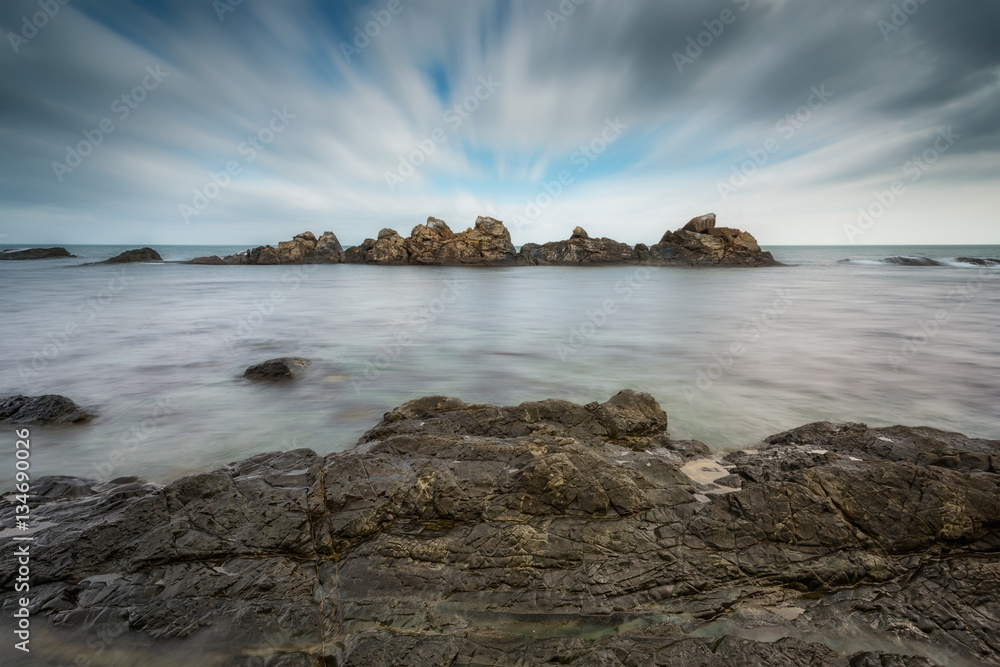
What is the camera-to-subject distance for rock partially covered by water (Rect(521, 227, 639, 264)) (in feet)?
190

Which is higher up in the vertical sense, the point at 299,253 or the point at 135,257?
the point at 299,253

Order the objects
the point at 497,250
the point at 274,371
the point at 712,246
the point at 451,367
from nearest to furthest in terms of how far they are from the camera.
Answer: the point at 274,371 < the point at 451,367 < the point at 712,246 < the point at 497,250

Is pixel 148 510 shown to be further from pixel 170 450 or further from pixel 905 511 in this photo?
pixel 905 511

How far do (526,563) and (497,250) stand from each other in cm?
5437

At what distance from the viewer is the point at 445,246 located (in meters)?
56.1

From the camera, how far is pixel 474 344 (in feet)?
38.3

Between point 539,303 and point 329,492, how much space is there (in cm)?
1940

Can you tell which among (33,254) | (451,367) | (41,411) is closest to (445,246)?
(451,367)

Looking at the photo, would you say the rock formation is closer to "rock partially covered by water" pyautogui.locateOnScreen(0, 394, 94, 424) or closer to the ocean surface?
the ocean surface

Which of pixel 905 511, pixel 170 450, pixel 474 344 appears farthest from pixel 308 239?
pixel 905 511

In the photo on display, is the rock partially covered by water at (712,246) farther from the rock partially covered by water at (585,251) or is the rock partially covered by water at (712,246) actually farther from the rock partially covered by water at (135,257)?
the rock partially covered by water at (135,257)

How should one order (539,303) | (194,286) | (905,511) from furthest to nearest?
(194,286)
(539,303)
(905,511)

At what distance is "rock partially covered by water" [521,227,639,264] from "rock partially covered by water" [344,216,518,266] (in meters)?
5.85

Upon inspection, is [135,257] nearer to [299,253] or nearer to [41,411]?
[299,253]
